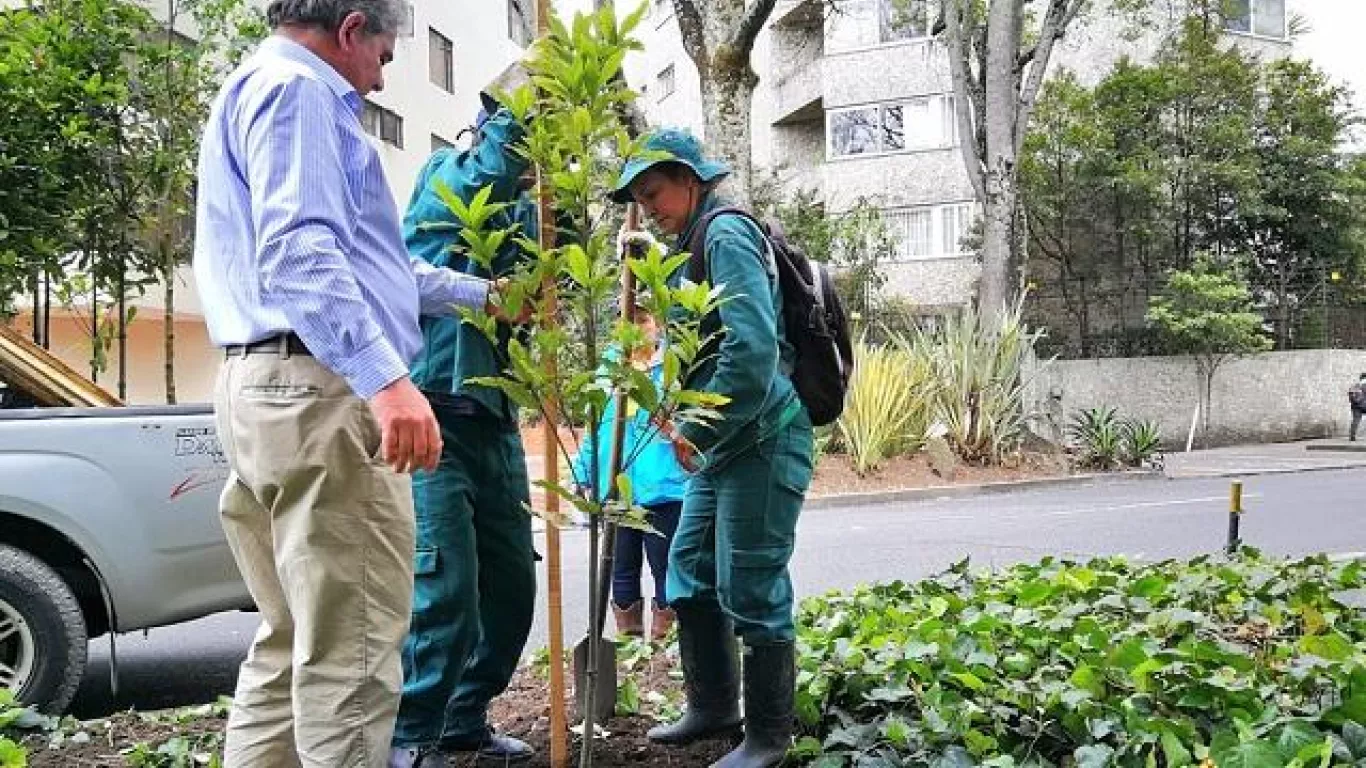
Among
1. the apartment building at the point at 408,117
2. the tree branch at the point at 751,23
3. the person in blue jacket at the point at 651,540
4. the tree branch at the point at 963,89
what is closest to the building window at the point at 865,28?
the apartment building at the point at 408,117

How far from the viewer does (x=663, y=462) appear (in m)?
5.06

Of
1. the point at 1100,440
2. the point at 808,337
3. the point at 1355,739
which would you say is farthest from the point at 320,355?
the point at 1100,440

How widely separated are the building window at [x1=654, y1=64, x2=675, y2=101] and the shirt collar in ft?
123

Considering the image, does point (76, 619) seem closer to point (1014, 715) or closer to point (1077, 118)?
point (1014, 715)

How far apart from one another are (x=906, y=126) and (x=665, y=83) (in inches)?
481

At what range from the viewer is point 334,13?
2.52m

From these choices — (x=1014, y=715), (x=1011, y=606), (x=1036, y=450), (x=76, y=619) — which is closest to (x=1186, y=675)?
(x=1014, y=715)

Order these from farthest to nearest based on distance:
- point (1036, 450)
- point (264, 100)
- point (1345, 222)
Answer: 1. point (1345, 222)
2. point (1036, 450)
3. point (264, 100)

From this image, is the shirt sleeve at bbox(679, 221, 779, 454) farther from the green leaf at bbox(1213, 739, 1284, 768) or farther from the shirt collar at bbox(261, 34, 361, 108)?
A: the green leaf at bbox(1213, 739, 1284, 768)

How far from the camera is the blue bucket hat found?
3.03 meters

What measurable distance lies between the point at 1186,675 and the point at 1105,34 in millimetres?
27962

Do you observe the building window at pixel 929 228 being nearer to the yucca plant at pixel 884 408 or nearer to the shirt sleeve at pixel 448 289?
the yucca plant at pixel 884 408

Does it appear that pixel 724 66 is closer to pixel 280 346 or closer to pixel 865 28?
pixel 280 346

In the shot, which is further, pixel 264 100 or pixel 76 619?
pixel 76 619
